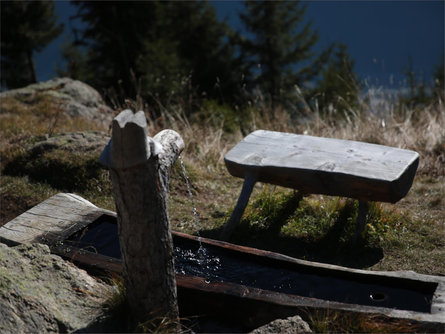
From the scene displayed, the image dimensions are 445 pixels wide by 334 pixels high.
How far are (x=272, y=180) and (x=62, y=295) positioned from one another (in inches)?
84.2

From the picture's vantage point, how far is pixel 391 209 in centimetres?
496

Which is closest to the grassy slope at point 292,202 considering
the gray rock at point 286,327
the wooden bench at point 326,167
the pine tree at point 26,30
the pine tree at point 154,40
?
the wooden bench at point 326,167

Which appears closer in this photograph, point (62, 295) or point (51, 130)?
point (62, 295)

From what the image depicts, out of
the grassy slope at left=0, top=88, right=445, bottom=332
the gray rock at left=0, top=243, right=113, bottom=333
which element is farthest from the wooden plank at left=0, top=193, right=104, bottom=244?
the grassy slope at left=0, top=88, right=445, bottom=332

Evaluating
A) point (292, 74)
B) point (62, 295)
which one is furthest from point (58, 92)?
point (292, 74)

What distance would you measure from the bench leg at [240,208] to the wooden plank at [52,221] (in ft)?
3.61

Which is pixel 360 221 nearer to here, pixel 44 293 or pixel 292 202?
pixel 292 202

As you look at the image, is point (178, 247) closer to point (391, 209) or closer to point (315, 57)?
point (391, 209)

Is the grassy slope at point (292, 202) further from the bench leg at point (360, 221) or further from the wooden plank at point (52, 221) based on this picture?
the wooden plank at point (52, 221)

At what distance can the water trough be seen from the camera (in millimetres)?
2928

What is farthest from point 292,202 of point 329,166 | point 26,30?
point 26,30

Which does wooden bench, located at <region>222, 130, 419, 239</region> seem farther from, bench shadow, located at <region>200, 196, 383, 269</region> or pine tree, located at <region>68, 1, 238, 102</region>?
pine tree, located at <region>68, 1, 238, 102</region>

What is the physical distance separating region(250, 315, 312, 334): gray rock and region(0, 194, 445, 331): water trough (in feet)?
0.31

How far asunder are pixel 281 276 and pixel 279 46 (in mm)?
21195
